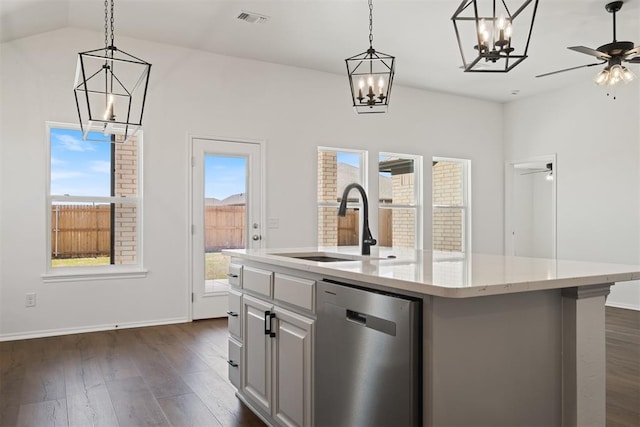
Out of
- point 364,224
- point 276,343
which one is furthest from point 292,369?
point 364,224

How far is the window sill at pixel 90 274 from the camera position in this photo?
439 centimetres

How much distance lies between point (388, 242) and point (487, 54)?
4.40 m

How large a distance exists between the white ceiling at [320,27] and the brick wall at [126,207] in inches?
39.6

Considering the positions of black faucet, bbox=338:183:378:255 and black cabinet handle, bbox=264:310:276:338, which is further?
black faucet, bbox=338:183:378:255

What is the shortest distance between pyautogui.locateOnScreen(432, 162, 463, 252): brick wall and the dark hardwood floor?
2.75 meters

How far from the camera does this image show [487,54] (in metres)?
2.20

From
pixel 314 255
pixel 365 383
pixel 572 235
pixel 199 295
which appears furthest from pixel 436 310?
pixel 572 235

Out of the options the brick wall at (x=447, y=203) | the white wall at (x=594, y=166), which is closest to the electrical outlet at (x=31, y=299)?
the brick wall at (x=447, y=203)

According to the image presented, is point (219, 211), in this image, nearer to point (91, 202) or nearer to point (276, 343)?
point (91, 202)

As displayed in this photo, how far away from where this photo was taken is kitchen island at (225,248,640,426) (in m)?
1.43

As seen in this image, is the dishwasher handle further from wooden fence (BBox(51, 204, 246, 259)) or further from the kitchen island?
wooden fence (BBox(51, 204, 246, 259))

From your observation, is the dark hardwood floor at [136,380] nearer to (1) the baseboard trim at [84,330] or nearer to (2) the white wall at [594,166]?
(1) the baseboard trim at [84,330]

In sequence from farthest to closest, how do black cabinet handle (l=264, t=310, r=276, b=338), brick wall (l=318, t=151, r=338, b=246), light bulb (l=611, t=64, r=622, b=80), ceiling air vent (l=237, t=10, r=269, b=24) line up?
brick wall (l=318, t=151, r=338, b=246) < ceiling air vent (l=237, t=10, r=269, b=24) < light bulb (l=611, t=64, r=622, b=80) < black cabinet handle (l=264, t=310, r=276, b=338)

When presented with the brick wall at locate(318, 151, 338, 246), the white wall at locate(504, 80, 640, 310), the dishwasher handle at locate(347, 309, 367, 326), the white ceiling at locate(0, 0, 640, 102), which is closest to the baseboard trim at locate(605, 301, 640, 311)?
the white wall at locate(504, 80, 640, 310)
